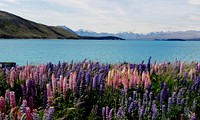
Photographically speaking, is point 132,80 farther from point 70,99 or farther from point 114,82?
point 70,99

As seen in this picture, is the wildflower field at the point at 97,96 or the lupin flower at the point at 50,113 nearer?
the lupin flower at the point at 50,113

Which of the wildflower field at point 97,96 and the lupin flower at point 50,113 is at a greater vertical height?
the lupin flower at point 50,113

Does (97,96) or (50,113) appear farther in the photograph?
(97,96)

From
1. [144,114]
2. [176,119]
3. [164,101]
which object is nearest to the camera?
[144,114]

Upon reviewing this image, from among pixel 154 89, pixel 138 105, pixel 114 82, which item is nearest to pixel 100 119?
pixel 138 105

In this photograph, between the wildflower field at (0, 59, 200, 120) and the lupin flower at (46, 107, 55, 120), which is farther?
the wildflower field at (0, 59, 200, 120)

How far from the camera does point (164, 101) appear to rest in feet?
35.4

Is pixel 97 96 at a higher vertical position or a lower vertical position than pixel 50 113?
lower

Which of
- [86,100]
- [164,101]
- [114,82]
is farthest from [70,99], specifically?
[164,101]

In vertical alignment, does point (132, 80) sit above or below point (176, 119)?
above

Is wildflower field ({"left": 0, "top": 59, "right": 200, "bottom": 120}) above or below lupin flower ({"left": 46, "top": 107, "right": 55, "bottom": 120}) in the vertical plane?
below

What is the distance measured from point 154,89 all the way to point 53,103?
4.08 meters

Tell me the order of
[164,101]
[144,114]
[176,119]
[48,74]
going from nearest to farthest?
[144,114] < [176,119] < [164,101] < [48,74]

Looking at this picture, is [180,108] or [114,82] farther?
[114,82]
